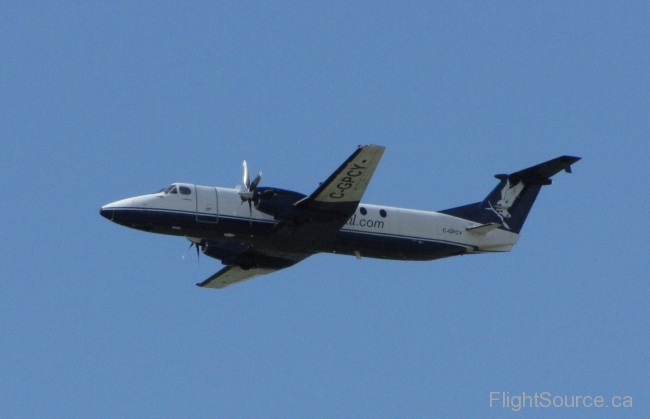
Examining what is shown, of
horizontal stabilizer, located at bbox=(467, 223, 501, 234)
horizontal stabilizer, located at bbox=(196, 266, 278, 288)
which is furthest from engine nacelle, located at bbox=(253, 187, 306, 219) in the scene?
horizontal stabilizer, located at bbox=(467, 223, 501, 234)

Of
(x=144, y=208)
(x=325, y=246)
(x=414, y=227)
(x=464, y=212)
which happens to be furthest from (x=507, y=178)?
(x=144, y=208)

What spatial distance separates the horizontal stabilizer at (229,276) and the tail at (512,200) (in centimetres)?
602

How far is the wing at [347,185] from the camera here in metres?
23.2

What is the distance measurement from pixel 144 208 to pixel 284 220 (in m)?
3.48

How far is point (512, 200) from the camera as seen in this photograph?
2873cm

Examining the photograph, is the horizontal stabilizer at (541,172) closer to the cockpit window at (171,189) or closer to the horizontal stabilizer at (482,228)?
the horizontal stabilizer at (482,228)

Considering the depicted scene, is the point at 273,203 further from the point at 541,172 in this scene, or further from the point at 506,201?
the point at 541,172

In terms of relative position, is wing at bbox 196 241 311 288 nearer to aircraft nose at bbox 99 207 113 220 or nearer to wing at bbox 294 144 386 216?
wing at bbox 294 144 386 216

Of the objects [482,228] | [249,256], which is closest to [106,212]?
[249,256]

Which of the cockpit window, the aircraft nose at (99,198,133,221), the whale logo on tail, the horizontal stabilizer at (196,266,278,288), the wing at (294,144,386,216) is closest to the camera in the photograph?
the wing at (294,144,386,216)

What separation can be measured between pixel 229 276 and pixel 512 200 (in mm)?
8700

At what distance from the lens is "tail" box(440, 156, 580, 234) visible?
92.3 ft

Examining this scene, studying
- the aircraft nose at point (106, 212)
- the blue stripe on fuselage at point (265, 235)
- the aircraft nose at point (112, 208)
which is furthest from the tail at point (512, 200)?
the aircraft nose at point (106, 212)

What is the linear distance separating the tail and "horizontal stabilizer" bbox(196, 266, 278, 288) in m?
6.02
